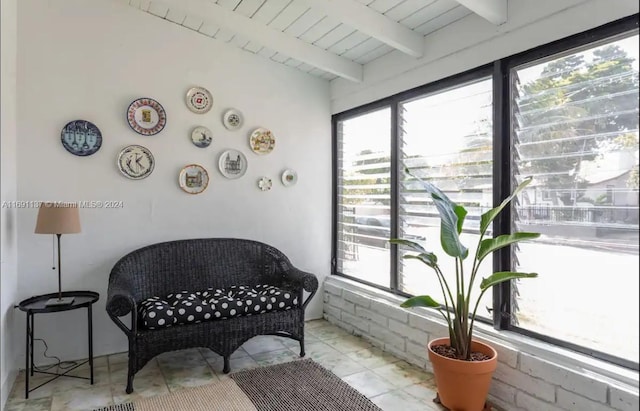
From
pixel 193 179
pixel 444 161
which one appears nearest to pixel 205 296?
pixel 193 179

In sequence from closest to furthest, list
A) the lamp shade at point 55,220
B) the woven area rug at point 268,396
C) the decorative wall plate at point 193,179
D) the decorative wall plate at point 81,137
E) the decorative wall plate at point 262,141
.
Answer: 1. the woven area rug at point 268,396
2. the lamp shade at point 55,220
3. the decorative wall plate at point 81,137
4. the decorative wall plate at point 193,179
5. the decorative wall plate at point 262,141

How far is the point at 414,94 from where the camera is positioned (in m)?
3.25

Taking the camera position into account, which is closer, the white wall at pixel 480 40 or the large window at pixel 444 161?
the white wall at pixel 480 40

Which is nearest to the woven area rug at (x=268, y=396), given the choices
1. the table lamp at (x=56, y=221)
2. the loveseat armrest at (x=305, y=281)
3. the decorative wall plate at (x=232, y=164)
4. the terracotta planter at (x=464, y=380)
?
the terracotta planter at (x=464, y=380)

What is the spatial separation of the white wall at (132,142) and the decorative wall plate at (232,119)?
0.06 meters

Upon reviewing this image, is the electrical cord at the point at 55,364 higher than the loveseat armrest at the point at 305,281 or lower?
lower

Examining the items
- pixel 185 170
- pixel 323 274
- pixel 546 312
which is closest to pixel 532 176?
pixel 546 312

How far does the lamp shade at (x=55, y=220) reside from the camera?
2.70 m

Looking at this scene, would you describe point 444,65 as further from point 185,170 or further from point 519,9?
point 185,170

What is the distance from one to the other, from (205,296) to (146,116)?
1.56m

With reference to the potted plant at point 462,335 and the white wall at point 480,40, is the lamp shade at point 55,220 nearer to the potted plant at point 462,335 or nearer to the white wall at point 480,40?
the potted plant at point 462,335

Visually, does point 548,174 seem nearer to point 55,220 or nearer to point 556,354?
point 556,354

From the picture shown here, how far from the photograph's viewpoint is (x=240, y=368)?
9.87ft

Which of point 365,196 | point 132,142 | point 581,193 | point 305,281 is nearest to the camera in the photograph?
point 581,193
